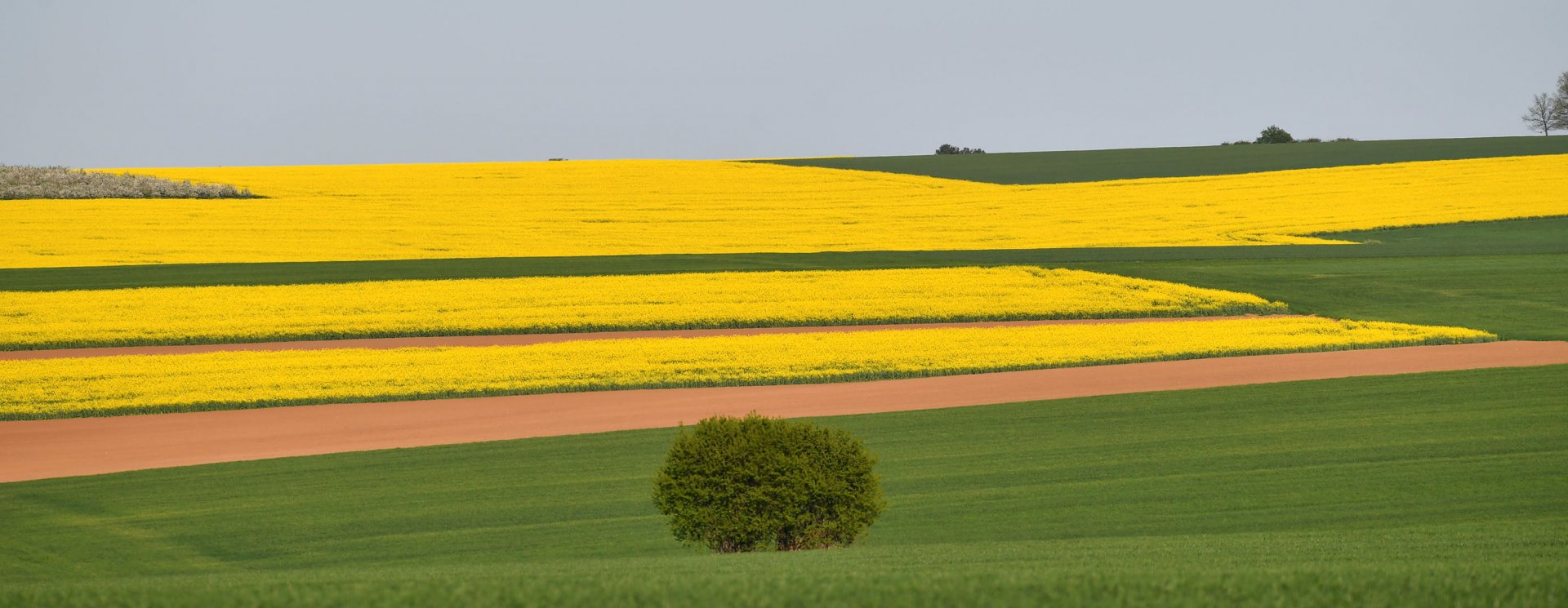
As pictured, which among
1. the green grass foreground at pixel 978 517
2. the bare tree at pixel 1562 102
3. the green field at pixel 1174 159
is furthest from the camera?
the bare tree at pixel 1562 102

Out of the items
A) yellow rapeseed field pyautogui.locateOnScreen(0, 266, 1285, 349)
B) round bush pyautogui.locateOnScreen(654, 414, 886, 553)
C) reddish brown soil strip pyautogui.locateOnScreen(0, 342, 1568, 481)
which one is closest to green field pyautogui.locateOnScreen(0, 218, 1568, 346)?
yellow rapeseed field pyautogui.locateOnScreen(0, 266, 1285, 349)

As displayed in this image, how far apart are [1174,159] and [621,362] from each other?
150 ft

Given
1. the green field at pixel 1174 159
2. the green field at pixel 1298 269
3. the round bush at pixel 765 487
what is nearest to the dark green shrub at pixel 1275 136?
the green field at pixel 1174 159

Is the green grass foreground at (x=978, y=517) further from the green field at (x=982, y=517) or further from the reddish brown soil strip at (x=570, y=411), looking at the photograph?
the reddish brown soil strip at (x=570, y=411)

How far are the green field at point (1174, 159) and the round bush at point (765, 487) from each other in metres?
46.8

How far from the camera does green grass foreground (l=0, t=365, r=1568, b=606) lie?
6.26 m

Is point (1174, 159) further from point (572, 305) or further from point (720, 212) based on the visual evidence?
point (572, 305)

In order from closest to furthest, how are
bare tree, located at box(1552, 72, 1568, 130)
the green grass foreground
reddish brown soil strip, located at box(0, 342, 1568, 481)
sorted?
1. the green grass foreground
2. reddish brown soil strip, located at box(0, 342, 1568, 481)
3. bare tree, located at box(1552, 72, 1568, 130)

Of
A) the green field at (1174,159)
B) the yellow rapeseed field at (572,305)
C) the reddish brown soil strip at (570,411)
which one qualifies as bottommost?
the reddish brown soil strip at (570,411)

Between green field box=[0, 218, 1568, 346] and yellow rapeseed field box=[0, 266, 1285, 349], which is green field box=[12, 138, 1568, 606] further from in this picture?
yellow rapeseed field box=[0, 266, 1285, 349]

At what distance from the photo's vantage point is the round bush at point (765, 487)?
11789 millimetres

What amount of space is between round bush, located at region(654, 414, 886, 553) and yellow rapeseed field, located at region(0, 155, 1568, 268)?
90.6 feet

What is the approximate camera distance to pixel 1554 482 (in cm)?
1445

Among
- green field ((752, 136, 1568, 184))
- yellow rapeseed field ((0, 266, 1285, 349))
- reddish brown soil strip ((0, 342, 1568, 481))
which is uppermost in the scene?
green field ((752, 136, 1568, 184))
